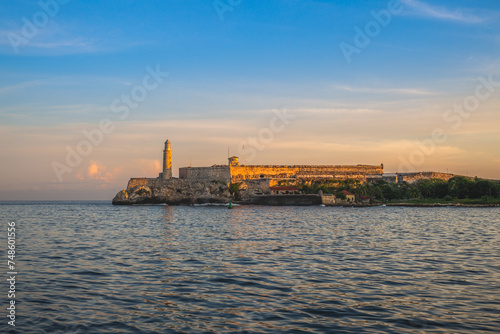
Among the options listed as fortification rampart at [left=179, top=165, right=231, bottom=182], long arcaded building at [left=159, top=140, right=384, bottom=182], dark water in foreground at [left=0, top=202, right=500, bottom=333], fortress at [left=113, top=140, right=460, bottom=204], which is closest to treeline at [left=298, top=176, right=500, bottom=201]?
long arcaded building at [left=159, top=140, right=384, bottom=182]

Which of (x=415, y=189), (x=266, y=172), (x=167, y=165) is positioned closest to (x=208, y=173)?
(x=167, y=165)

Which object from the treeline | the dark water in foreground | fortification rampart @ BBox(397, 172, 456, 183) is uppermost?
fortification rampart @ BBox(397, 172, 456, 183)

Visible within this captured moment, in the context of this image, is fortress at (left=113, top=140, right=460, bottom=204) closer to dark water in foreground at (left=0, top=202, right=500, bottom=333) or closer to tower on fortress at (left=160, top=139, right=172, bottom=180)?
tower on fortress at (left=160, top=139, right=172, bottom=180)

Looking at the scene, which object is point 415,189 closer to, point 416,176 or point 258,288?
point 416,176

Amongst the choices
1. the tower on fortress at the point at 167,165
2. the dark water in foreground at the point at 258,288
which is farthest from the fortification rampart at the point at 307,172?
the dark water in foreground at the point at 258,288

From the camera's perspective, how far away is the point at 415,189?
322ft

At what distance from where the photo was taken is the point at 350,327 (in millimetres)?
8727

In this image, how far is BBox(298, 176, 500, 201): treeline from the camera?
8781cm

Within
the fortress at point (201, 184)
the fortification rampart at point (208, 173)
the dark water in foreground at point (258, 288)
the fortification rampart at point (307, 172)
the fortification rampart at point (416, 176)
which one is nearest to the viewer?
the dark water in foreground at point (258, 288)

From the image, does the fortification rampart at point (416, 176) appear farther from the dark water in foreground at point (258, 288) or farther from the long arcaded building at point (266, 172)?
the dark water in foreground at point (258, 288)

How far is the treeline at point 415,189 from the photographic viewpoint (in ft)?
288

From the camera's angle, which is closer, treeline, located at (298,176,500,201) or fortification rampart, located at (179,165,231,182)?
treeline, located at (298,176,500,201)

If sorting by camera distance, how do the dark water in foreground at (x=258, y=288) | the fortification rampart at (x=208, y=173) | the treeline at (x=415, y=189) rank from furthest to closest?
1. the fortification rampart at (x=208, y=173)
2. the treeline at (x=415, y=189)
3. the dark water in foreground at (x=258, y=288)

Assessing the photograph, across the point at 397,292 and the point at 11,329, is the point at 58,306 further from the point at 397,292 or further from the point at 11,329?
the point at 397,292
